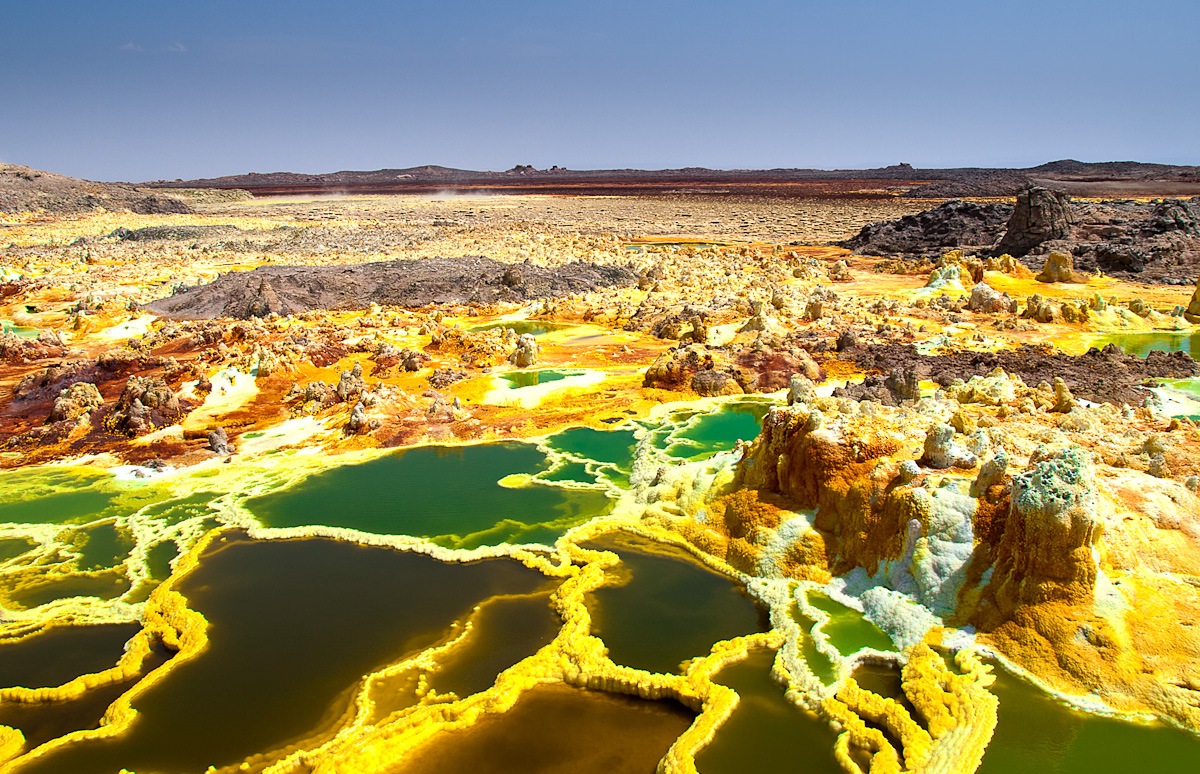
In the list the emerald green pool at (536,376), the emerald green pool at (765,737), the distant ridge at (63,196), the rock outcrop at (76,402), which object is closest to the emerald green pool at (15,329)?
the rock outcrop at (76,402)

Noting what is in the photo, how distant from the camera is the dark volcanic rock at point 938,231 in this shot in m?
42.2

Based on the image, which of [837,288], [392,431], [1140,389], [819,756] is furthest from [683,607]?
[837,288]

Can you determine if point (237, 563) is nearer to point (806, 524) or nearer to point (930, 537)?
point (806, 524)

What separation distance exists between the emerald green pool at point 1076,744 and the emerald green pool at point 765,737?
141 centimetres

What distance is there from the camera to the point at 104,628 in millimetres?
9930

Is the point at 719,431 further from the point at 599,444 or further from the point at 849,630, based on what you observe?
the point at 849,630

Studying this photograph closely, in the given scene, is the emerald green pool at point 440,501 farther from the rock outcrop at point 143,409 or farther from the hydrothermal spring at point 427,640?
the rock outcrop at point 143,409

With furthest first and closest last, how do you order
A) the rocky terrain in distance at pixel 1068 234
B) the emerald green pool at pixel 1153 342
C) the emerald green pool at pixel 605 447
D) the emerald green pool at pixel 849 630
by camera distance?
the rocky terrain in distance at pixel 1068 234
the emerald green pool at pixel 1153 342
the emerald green pool at pixel 605 447
the emerald green pool at pixel 849 630

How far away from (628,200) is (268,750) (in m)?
92.6

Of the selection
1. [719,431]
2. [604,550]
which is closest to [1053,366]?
[719,431]

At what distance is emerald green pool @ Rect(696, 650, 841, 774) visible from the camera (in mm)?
7316

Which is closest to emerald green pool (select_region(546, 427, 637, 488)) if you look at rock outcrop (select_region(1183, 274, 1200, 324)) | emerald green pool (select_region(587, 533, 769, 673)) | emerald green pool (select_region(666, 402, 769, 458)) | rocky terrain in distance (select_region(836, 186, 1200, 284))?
emerald green pool (select_region(666, 402, 769, 458))

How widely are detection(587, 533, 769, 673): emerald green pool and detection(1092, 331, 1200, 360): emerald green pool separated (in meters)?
17.2

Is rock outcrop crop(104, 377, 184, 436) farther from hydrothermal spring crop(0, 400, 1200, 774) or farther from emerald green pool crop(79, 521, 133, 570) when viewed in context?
emerald green pool crop(79, 521, 133, 570)
